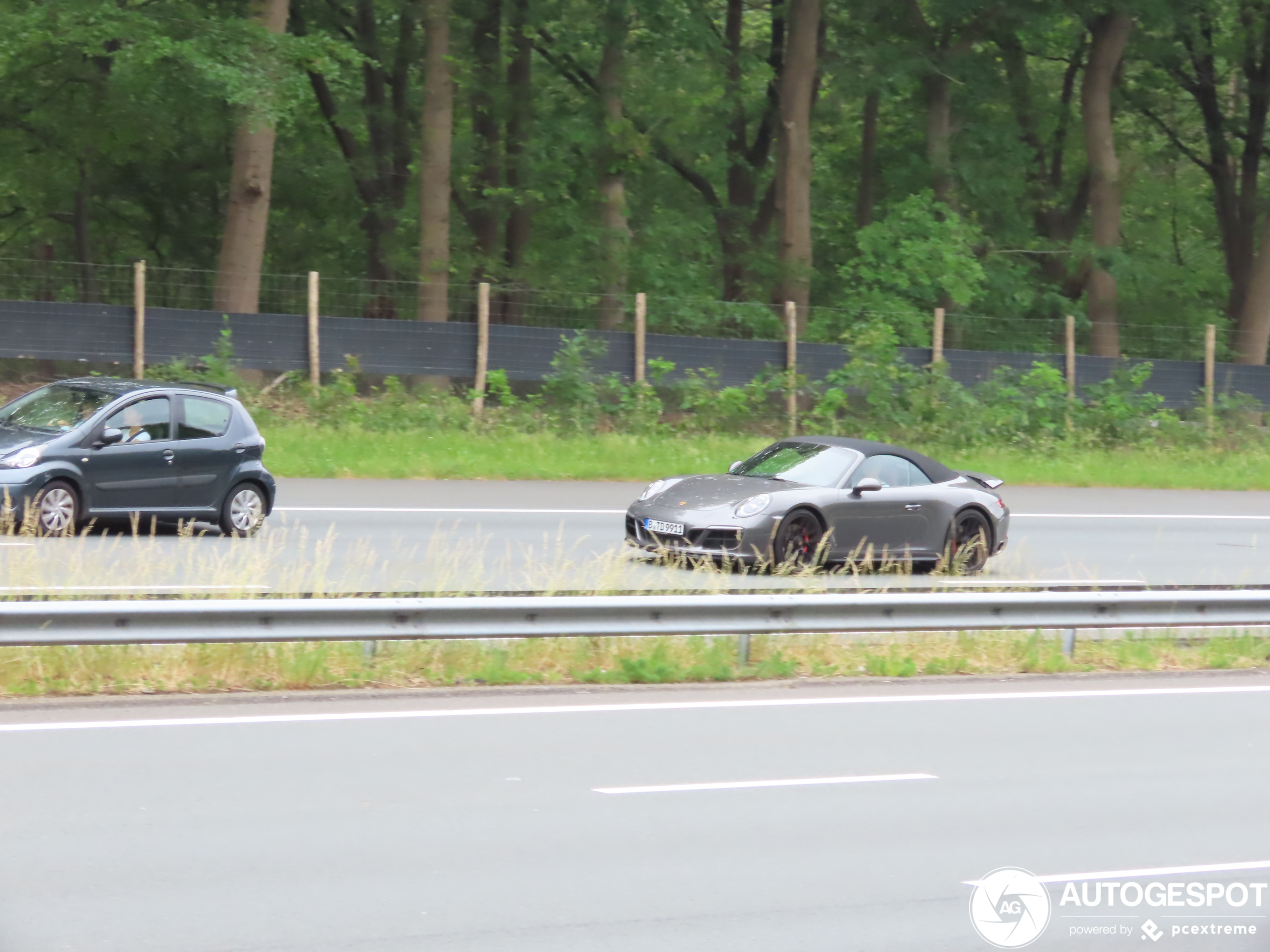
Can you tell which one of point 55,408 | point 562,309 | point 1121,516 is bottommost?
point 1121,516

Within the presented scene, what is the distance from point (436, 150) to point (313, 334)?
679 centimetres

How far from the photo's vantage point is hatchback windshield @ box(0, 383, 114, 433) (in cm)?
1531

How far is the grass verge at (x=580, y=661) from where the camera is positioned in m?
9.38

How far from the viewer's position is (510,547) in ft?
52.1

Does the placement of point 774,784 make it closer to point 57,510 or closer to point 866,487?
point 866,487

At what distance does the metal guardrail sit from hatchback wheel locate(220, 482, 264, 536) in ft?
22.1

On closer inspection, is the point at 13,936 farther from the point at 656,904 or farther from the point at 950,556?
the point at 950,556

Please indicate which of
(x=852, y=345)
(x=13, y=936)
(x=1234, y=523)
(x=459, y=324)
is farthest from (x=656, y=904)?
(x=852, y=345)

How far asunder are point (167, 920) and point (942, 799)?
11.7 ft

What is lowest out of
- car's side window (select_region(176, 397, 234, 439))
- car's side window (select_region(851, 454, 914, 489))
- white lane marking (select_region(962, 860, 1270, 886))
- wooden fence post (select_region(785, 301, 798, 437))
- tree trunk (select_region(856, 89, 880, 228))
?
white lane marking (select_region(962, 860, 1270, 886))

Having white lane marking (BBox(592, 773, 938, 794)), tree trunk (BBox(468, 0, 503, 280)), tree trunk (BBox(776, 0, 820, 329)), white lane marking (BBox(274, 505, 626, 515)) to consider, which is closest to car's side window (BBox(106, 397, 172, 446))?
white lane marking (BBox(274, 505, 626, 515))

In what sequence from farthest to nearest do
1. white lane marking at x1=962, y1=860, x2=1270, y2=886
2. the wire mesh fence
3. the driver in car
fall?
the wire mesh fence
the driver in car
white lane marking at x1=962, y1=860, x2=1270, y2=886

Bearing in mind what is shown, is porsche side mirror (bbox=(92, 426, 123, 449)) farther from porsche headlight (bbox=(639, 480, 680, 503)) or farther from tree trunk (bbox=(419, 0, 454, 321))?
tree trunk (bbox=(419, 0, 454, 321))

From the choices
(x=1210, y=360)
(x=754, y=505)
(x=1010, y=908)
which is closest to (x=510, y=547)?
(x=754, y=505)
